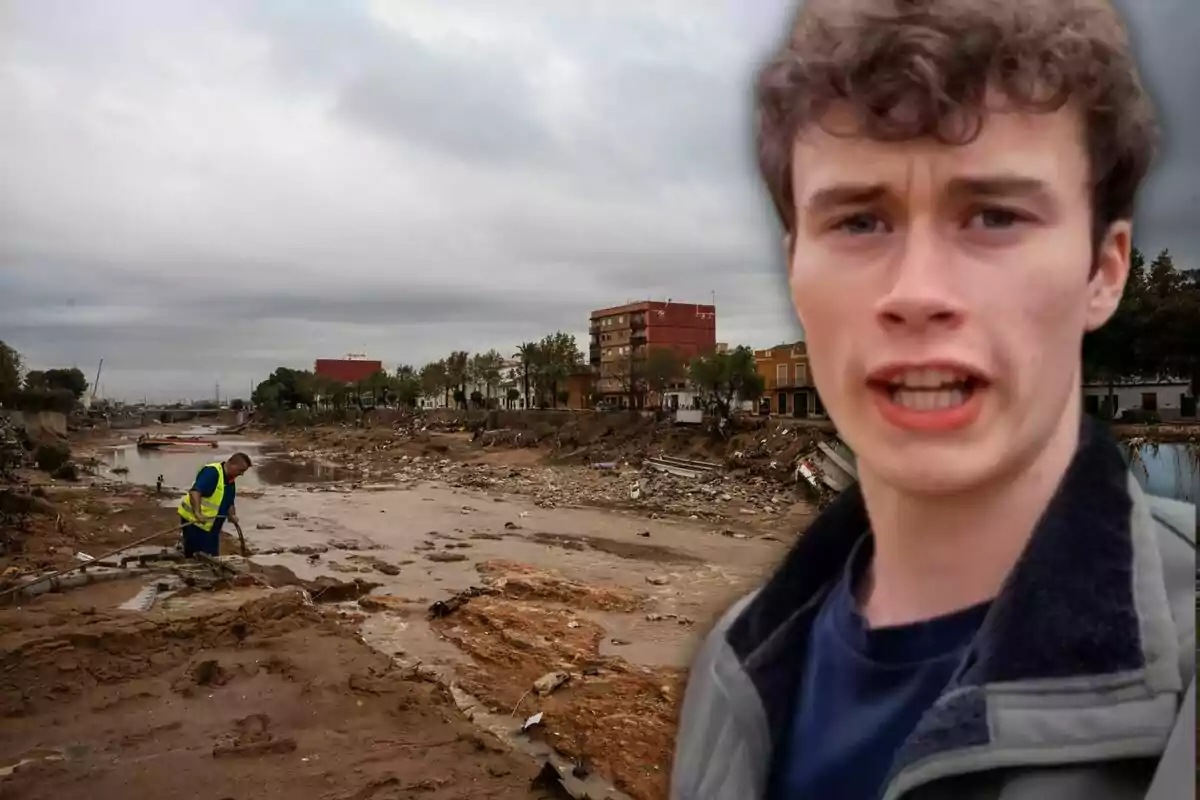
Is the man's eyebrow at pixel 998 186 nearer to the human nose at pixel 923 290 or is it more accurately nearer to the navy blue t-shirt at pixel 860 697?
the human nose at pixel 923 290

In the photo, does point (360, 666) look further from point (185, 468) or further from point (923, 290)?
point (185, 468)

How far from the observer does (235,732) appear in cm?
321

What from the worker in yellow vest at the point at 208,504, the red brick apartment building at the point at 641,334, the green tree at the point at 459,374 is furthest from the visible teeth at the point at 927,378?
the green tree at the point at 459,374

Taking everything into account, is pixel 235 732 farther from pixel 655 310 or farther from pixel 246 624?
pixel 655 310

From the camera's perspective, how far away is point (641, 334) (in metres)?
4.43

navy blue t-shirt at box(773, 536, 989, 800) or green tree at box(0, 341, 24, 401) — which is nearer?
navy blue t-shirt at box(773, 536, 989, 800)

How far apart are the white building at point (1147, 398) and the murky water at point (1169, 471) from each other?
0.13ft

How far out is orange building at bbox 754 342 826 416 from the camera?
0.73 meters

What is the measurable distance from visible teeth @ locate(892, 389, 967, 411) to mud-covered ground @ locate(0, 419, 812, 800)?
38 cm

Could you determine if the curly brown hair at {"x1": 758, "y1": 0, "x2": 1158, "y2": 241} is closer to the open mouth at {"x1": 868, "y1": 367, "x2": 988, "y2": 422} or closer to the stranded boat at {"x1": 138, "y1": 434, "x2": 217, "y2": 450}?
the open mouth at {"x1": 868, "y1": 367, "x2": 988, "y2": 422}

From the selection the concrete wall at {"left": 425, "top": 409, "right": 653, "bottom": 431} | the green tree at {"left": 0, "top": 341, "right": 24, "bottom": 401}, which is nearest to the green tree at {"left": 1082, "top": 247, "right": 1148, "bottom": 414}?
the green tree at {"left": 0, "top": 341, "right": 24, "bottom": 401}

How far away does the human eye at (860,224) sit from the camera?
0.53m

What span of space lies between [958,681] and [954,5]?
416mm

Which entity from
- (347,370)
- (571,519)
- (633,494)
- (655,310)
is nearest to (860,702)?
(655,310)
